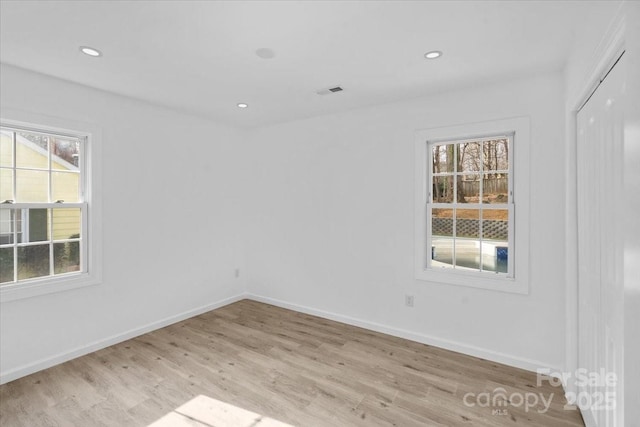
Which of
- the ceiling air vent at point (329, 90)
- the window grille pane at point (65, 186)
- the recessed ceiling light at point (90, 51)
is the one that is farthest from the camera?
the ceiling air vent at point (329, 90)

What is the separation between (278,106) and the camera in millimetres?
3604

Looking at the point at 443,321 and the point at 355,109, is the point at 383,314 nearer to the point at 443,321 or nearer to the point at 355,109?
the point at 443,321

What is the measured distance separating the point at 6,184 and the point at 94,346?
1.65 m

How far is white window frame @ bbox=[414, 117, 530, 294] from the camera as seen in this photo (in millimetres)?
2748

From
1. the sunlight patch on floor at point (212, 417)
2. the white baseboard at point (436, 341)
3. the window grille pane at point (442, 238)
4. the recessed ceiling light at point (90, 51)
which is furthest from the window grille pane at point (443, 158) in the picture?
the recessed ceiling light at point (90, 51)

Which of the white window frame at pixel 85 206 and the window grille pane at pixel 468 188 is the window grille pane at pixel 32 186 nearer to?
the white window frame at pixel 85 206

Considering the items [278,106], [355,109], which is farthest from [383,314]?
[278,106]

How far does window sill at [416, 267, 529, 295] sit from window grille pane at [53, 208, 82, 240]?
3400 mm

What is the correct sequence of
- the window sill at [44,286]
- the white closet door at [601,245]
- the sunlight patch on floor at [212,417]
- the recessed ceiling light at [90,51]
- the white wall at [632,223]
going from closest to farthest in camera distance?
1. the white wall at [632,223]
2. the white closet door at [601,245]
3. the sunlight patch on floor at [212,417]
4. the recessed ceiling light at [90,51]
5. the window sill at [44,286]

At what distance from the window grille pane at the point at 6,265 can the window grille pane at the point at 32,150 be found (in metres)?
0.73

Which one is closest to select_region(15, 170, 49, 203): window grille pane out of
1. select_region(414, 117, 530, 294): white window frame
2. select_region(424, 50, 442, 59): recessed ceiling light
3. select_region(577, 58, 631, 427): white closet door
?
select_region(424, 50, 442, 59): recessed ceiling light

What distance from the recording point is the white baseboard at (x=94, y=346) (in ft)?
8.52

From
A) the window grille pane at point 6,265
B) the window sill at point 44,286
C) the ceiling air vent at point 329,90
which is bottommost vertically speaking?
the window sill at point 44,286

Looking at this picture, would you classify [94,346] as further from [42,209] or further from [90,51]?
[90,51]
